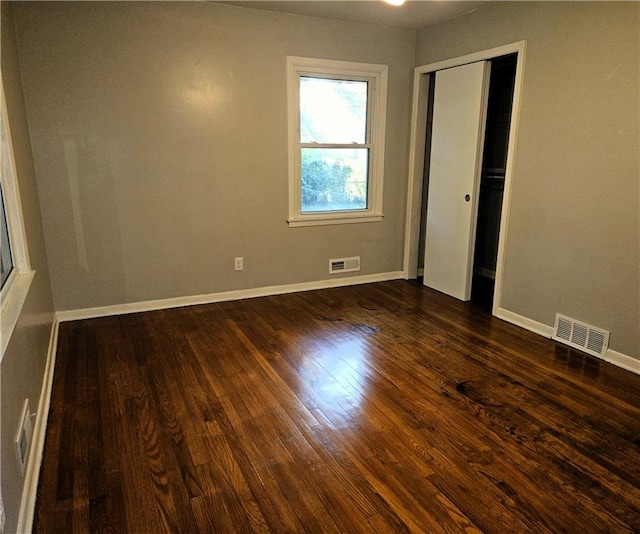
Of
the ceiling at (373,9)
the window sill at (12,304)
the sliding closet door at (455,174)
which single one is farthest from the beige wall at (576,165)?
the window sill at (12,304)

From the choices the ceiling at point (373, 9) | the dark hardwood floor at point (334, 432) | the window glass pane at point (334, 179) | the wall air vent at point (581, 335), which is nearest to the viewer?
the dark hardwood floor at point (334, 432)

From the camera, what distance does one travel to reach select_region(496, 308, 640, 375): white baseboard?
2842 millimetres

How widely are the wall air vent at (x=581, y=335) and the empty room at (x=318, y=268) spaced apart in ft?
0.05

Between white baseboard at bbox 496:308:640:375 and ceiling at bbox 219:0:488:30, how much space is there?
2.51 m

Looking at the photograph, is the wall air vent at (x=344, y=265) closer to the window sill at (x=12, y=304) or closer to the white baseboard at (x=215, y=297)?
the white baseboard at (x=215, y=297)

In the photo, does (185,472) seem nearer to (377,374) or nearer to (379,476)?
(379,476)

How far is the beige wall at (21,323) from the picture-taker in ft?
4.94

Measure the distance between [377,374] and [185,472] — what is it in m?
1.30

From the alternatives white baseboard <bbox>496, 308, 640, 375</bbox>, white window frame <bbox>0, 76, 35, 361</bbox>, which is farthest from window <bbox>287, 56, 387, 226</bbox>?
white window frame <bbox>0, 76, 35, 361</bbox>

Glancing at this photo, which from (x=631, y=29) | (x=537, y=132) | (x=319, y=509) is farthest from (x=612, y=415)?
(x=631, y=29)

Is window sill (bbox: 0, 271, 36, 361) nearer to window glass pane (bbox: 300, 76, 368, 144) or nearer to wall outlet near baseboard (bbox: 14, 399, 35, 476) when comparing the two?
wall outlet near baseboard (bbox: 14, 399, 35, 476)

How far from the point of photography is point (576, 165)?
304 centimetres

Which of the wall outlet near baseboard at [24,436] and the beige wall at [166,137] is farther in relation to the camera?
the beige wall at [166,137]

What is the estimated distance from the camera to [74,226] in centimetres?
350
